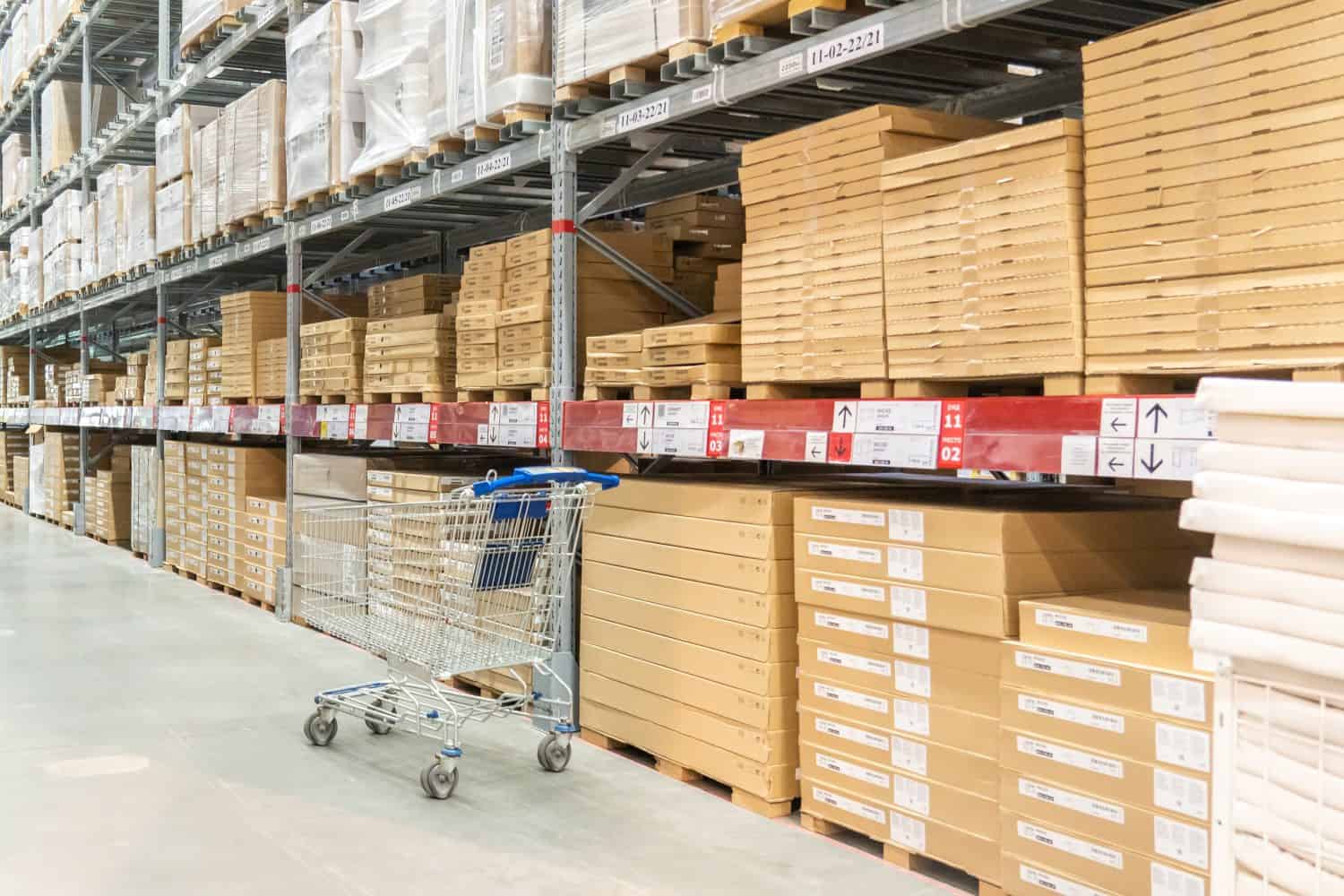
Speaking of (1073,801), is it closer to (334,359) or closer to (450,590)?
(450,590)

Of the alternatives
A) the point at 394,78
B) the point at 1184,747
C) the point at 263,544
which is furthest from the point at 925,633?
the point at 263,544

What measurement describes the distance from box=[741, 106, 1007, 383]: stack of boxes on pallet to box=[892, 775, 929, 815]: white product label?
1.28 m

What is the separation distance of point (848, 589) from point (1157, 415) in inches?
50.6

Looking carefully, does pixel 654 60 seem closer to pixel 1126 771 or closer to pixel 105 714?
pixel 1126 771

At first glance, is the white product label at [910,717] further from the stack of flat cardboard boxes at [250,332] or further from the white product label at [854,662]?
the stack of flat cardboard boxes at [250,332]

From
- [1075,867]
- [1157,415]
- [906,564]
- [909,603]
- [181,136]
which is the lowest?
[1075,867]

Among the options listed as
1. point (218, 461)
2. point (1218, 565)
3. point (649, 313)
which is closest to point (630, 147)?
point (649, 313)

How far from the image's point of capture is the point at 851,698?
4.07 metres

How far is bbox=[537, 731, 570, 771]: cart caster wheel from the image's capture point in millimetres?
5035

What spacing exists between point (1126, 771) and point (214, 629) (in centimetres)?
713

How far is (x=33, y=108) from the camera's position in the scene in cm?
1745

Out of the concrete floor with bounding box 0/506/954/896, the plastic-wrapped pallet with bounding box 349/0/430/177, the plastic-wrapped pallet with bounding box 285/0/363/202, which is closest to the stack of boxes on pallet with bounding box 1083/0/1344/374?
the concrete floor with bounding box 0/506/954/896

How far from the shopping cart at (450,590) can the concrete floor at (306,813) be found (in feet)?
0.65

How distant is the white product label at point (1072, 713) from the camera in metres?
3.13
